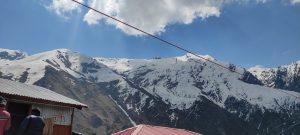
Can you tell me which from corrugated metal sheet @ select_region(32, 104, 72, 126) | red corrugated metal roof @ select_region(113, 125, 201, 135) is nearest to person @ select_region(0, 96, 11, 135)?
red corrugated metal roof @ select_region(113, 125, 201, 135)

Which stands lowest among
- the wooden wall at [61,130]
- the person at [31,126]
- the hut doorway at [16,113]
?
the person at [31,126]

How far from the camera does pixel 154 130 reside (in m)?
15.5

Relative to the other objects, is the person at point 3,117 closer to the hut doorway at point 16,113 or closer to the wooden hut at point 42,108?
the wooden hut at point 42,108

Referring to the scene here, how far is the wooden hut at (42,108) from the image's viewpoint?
2242 centimetres

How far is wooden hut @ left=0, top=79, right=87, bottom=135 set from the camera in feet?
73.6

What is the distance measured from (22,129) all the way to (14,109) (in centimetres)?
1250

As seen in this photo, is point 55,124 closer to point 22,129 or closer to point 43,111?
point 43,111

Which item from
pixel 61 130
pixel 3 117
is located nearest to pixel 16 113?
pixel 61 130

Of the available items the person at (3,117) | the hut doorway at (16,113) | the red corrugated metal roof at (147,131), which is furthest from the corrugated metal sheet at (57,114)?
the person at (3,117)

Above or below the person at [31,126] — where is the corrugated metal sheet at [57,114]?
above

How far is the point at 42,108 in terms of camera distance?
23875 mm

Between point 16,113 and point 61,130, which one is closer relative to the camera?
point 16,113

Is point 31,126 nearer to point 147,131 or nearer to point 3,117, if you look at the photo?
point 3,117

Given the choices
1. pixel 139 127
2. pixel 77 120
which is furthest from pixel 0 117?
pixel 77 120
